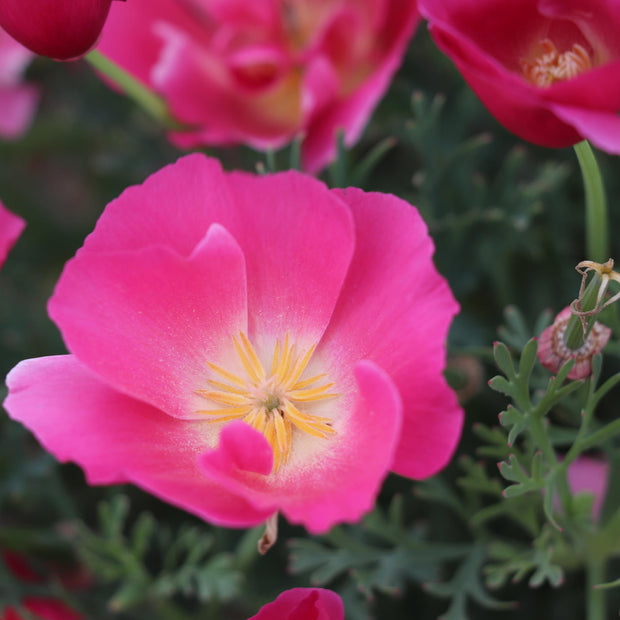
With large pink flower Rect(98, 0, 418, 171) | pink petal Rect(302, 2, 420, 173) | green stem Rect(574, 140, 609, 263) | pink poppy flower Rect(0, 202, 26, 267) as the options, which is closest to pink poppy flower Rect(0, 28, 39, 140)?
large pink flower Rect(98, 0, 418, 171)

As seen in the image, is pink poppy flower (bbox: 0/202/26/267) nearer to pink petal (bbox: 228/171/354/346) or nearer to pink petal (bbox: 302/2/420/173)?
pink petal (bbox: 228/171/354/346)

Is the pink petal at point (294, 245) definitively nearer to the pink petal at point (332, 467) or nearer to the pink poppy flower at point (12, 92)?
the pink petal at point (332, 467)

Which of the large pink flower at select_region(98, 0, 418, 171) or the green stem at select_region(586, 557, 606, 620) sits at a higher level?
the large pink flower at select_region(98, 0, 418, 171)

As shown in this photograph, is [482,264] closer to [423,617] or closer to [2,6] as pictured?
[423,617]

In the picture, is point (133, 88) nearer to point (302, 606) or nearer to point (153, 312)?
point (153, 312)

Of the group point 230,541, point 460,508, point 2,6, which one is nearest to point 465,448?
point 460,508

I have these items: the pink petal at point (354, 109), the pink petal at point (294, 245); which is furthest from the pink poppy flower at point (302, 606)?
the pink petal at point (354, 109)

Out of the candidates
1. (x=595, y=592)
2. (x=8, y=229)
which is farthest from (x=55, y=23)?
(x=595, y=592)
